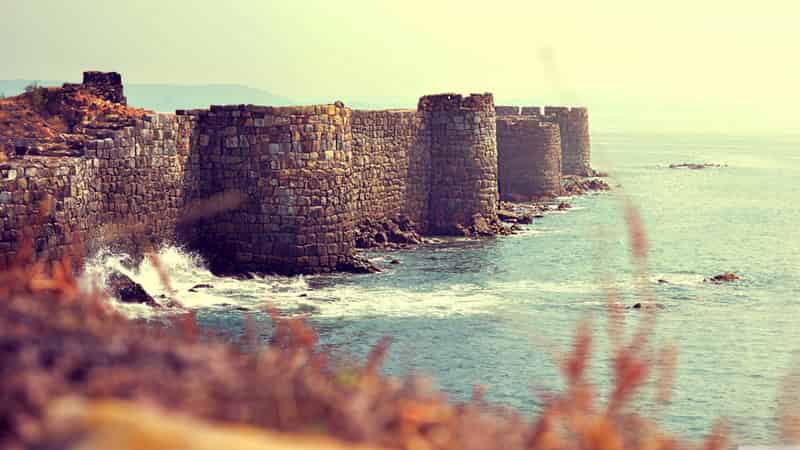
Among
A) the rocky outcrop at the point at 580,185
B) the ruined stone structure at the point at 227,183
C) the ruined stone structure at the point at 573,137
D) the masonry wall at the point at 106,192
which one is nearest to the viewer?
the masonry wall at the point at 106,192

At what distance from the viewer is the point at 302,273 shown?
2373 centimetres

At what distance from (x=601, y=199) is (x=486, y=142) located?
18528mm

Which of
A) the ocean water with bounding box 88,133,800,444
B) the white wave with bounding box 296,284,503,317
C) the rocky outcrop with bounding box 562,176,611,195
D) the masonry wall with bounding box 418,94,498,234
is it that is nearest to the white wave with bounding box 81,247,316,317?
the ocean water with bounding box 88,133,800,444

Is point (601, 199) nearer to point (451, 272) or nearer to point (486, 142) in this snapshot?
point (486, 142)

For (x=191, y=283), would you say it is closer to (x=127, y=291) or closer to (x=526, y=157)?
(x=127, y=291)

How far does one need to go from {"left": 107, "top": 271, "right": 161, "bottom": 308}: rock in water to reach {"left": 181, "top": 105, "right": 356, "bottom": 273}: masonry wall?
4.02m

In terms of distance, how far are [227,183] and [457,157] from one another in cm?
1084

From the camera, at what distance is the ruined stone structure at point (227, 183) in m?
18.0

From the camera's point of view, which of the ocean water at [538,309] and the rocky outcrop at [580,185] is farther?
the rocky outcrop at [580,185]

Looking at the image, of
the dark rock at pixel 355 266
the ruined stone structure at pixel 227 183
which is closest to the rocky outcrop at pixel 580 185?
the ruined stone structure at pixel 227 183

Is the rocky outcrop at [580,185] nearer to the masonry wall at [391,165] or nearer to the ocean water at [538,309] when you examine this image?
the ocean water at [538,309]

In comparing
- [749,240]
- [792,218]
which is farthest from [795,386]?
[792,218]

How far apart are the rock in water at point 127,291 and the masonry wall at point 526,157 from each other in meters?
28.2

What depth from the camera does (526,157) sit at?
1858 inches
